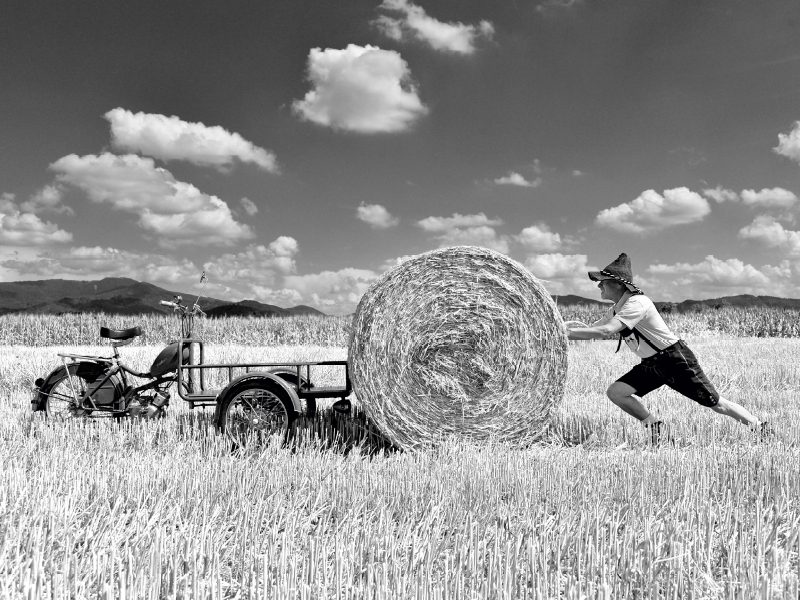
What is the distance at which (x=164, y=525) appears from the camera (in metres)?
4.12

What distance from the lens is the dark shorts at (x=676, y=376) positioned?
6371 millimetres

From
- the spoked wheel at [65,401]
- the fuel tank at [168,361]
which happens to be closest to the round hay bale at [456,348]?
the fuel tank at [168,361]

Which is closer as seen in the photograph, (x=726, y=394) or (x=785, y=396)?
(x=785, y=396)

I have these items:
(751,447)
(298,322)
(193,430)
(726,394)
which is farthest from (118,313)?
(751,447)

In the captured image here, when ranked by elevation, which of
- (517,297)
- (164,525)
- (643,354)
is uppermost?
(517,297)

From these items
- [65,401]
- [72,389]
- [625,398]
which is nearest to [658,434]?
[625,398]

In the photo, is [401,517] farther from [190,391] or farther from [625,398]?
[190,391]

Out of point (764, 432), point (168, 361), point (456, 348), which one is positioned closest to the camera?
point (456, 348)

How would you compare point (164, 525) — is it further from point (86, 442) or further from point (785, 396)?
point (785, 396)

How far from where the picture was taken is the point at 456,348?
6.32 m

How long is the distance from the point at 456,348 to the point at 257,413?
208 cm

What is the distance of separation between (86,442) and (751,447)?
646 centimetres

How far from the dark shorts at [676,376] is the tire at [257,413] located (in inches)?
132

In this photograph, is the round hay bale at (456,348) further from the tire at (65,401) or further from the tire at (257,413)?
the tire at (65,401)
